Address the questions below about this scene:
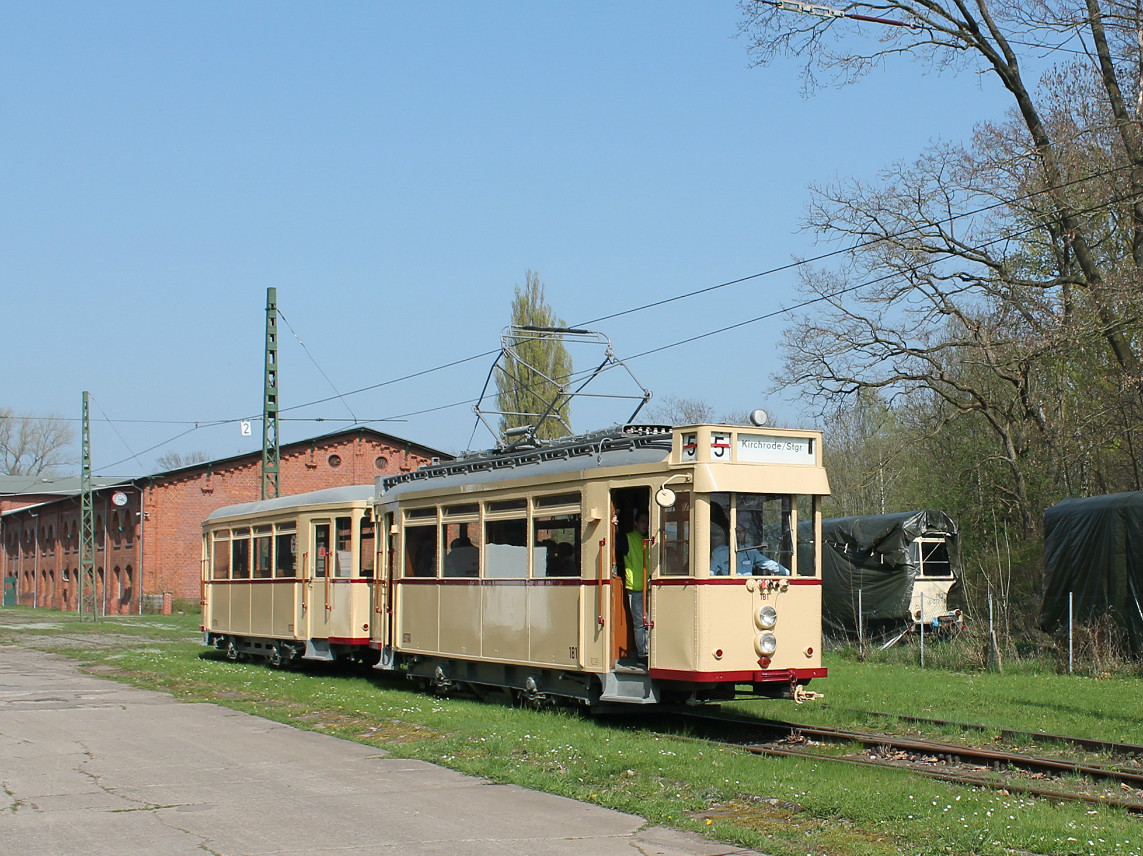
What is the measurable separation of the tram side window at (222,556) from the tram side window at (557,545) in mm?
10944

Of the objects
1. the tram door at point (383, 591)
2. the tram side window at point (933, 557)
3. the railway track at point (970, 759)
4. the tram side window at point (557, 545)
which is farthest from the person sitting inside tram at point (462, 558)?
the tram side window at point (933, 557)

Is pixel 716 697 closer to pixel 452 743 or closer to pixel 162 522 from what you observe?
pixel 452 743

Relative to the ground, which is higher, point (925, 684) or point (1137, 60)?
point (1137, 60)

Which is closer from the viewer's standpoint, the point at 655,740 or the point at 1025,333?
the point at 655,740

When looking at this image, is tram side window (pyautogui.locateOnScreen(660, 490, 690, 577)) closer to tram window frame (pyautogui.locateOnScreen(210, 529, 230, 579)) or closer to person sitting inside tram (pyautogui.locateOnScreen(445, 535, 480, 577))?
person sitting inside tram (pyautogui.locateOnScreen(445, 535, 480, 577))

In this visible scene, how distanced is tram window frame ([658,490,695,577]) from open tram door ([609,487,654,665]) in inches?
10.1

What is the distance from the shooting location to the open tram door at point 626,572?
1246cm

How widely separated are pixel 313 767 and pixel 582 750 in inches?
86.7

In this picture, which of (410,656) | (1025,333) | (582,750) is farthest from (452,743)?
(1025,333)

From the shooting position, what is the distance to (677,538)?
39.4 ft

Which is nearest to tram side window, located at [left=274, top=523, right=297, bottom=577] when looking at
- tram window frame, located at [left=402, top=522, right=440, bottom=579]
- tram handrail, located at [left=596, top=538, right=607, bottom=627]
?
tram window frame, located at [left=402, top=522, right=440, bottom=579]

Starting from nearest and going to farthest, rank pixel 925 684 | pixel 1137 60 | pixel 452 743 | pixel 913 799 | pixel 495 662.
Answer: pixel 913 799
pixel 452 743
pixel 495 662
pixel 925 684
pixel 1137 60

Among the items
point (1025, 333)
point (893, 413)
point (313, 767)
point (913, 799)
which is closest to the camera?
point (913, 799)

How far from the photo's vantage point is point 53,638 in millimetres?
31297
